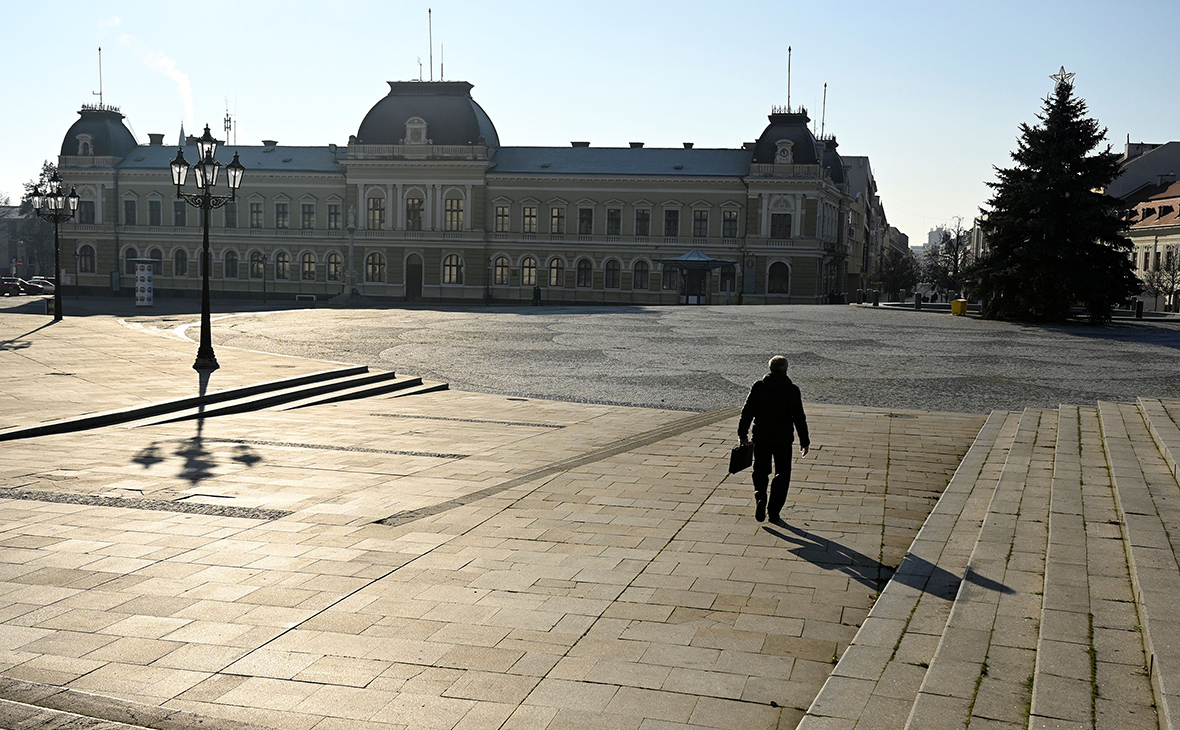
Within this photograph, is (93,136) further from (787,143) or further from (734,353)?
(734,353)

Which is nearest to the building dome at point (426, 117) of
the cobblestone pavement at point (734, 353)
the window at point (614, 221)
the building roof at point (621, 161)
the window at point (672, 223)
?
the building roof at point (621, 161)

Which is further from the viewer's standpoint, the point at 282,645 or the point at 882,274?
the point at 882,274

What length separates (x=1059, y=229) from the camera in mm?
42188

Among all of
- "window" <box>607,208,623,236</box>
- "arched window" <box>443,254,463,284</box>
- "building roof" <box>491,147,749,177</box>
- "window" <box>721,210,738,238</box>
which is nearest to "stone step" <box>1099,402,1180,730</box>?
A: "window" <box>721,210,738,238</box>

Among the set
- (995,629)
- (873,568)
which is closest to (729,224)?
(873,568)

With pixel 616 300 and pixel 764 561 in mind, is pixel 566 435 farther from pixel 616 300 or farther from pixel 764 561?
pixel 616 300

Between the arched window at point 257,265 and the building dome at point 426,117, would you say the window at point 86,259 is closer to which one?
the arched window at point 257,265

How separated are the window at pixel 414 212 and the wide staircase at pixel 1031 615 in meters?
63.3

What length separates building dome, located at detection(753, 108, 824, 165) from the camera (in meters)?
66.9

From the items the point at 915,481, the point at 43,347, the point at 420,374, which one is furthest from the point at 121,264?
the point at 915,481

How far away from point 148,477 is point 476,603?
5.62m

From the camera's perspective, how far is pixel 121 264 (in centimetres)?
7431

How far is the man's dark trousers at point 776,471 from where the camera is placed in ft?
30.2

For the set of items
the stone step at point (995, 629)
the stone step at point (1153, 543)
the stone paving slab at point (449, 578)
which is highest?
the stone step at point (1153, 543)
